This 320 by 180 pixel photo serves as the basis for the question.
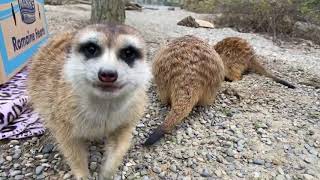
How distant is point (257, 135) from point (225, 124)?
0.26m

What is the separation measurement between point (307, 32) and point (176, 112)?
5316 mm

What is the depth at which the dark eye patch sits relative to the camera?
6.04ft

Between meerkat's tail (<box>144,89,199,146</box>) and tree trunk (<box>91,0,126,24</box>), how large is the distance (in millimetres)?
2200

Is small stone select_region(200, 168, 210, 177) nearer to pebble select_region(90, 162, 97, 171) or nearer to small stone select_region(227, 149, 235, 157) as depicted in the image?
small stone select_region(227, 149, 235, 157)

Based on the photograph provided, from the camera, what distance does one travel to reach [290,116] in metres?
3.11

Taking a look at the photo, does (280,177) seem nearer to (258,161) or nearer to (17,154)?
(258,161)

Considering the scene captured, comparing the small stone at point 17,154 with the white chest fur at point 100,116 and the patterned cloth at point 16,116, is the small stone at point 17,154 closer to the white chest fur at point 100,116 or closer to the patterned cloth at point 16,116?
the patterned cloth at point 16,116

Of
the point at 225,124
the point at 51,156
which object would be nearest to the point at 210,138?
the point at 225,124

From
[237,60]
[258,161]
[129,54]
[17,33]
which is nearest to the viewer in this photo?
[129,54]

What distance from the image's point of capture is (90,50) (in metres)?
1.84

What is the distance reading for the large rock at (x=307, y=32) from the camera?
22.8ft

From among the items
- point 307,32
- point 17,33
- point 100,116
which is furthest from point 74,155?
point 307,32

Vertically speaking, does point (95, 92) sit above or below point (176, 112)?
above

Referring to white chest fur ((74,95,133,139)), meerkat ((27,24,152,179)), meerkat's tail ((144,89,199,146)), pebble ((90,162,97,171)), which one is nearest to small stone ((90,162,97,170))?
pebble ((90,162,97,171))
